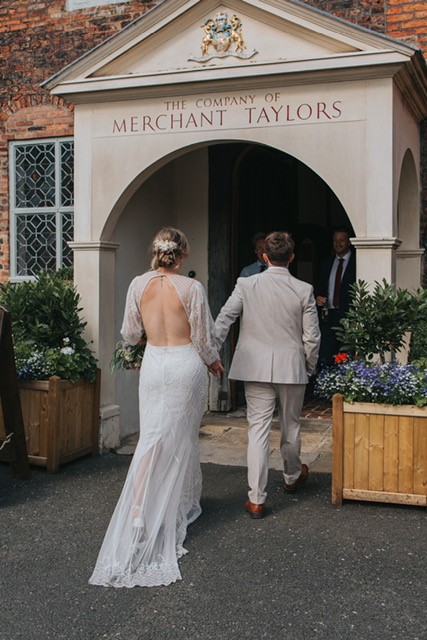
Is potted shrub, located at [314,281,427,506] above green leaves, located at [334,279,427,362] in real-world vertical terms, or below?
below

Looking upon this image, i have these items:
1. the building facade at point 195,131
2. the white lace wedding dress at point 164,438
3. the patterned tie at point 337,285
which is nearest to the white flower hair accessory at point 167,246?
the white lace wedding dress at point 164,438

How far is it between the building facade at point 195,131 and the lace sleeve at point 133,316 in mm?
2086

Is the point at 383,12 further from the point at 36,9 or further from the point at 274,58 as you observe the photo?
the point at 36,9

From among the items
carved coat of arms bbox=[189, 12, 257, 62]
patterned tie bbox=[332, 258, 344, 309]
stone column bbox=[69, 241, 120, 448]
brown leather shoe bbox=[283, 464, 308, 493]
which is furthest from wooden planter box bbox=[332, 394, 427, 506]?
carved coat of arms bbox=[189, 12, 257, 62]

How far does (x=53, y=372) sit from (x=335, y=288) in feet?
10.5

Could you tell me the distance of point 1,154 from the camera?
9.45m

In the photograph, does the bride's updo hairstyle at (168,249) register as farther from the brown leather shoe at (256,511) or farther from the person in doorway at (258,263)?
the person in doorway at (258,263)

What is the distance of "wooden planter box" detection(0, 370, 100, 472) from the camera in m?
6.54

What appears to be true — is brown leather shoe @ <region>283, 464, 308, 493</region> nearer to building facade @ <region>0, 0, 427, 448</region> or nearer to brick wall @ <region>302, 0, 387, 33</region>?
building facade @ <region>0, 0, 427, 448</region>

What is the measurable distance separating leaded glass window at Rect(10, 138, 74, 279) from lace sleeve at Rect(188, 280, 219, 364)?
463cm

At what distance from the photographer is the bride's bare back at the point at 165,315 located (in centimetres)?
482

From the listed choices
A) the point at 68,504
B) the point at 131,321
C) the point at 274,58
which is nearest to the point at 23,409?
the point at 68,504

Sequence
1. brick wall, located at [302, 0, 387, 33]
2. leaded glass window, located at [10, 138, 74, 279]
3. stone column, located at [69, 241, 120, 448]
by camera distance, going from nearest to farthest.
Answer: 1. stone column, located at [69, 241, 120, 448]
2. brick wall, located at [302, 0, 387, 33]
3. leaded glass window, located at [10, 138, 74, 279]

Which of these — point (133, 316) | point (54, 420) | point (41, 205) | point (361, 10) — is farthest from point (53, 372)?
point (361, 10)
